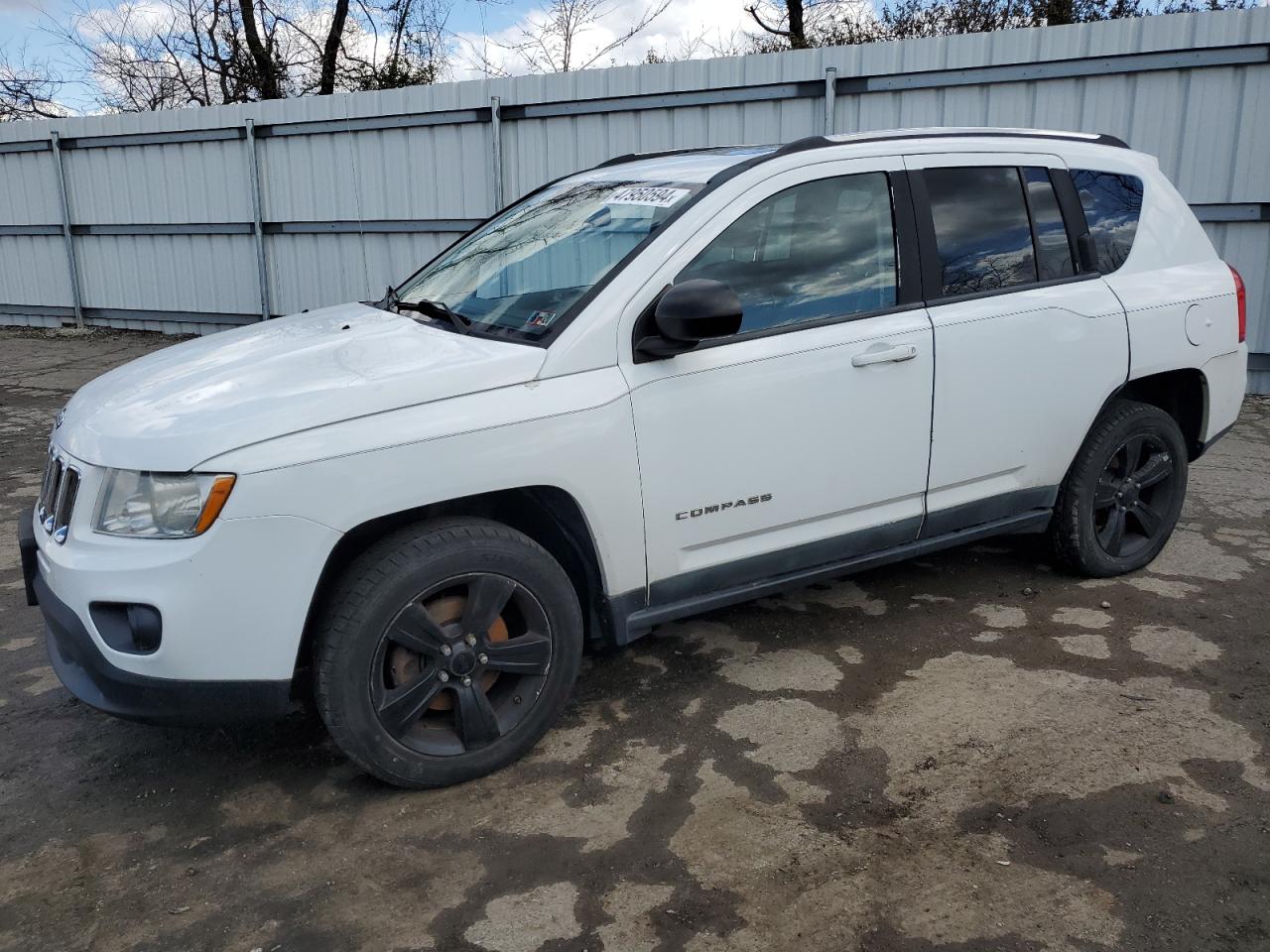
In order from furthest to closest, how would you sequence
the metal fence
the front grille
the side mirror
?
the metal fence
the side mirror
the front grille

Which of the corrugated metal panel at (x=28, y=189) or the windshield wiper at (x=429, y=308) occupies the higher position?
the corrugated metal panel at (x=28, y=189)

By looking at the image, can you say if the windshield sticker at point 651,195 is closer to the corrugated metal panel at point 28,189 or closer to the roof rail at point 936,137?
the roof rail at point 936,137

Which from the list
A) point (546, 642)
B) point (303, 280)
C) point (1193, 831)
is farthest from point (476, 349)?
point (303, 280)

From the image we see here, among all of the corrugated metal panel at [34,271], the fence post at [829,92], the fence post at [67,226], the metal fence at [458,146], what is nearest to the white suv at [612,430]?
the metal fence at [458,146]

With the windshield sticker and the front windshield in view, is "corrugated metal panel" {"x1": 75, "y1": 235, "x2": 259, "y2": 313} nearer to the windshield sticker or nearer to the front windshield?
the front windshield

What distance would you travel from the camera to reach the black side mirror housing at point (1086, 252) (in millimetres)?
4246

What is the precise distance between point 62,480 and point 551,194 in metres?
2.11

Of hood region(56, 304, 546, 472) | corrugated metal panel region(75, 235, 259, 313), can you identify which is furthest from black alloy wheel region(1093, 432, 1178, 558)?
corrugated metal panel region(75, 235, 259, 313)

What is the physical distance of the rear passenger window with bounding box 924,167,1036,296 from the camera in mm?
3914

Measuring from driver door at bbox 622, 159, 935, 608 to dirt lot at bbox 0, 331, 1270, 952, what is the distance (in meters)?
0.52

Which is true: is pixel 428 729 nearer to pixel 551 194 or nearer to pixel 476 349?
pixel 476 349

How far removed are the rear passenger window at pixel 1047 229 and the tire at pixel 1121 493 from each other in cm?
64

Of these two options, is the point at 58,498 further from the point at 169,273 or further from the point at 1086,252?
the point at 169,273

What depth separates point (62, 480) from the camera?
3078 mm
